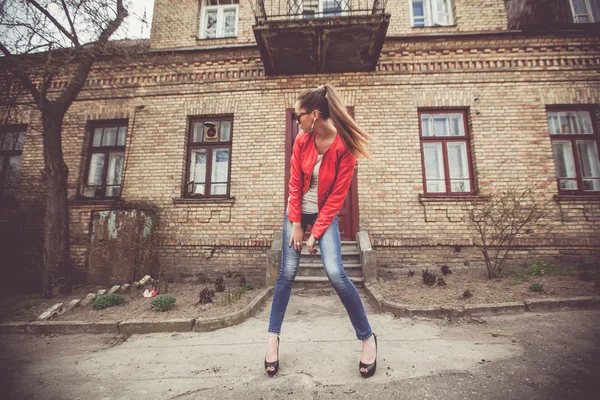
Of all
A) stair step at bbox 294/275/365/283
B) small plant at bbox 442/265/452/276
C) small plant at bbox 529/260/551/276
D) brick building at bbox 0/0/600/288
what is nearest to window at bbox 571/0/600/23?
brick building at bbox 0/0/600/288

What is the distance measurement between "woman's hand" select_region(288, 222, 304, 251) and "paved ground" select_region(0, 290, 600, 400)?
3.00 ft

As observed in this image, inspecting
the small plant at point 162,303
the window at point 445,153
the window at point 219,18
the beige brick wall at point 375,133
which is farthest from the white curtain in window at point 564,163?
the window at point 219,18

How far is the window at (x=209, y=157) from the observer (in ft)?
20.9

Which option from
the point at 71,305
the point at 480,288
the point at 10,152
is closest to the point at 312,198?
the point at 480,288

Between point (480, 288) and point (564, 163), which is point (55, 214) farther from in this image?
point (564, 163)

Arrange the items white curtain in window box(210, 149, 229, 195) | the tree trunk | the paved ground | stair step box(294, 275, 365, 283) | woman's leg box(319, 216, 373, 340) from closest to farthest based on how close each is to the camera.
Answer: the paved ground
woman's leg box(319, 216, 373, 340)
stair step box(294, 275, 365, 283)
the tree trunk
white curtain in window box(210, 149, 229, 195)

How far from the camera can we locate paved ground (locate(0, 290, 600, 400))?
5.78ft

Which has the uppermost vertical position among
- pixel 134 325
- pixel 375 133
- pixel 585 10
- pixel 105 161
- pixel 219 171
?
pixel 585 10

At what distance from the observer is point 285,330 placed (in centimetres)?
292

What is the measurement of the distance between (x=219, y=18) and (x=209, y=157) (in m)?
4.08

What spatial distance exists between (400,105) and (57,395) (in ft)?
22.3

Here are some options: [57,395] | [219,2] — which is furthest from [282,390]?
[219,2]

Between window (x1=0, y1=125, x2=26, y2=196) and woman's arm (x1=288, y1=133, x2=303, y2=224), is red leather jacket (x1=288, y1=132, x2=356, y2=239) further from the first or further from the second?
window (x1=0, y1=125, x2=26, y2=196)

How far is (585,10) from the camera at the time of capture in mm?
6828
